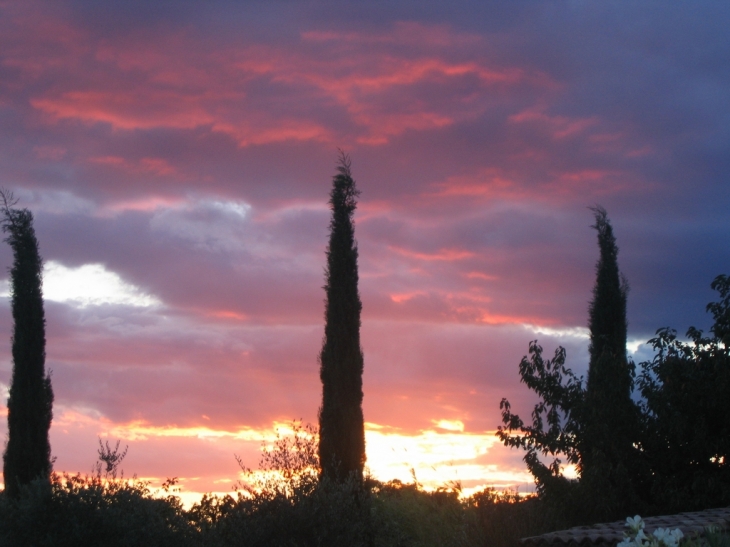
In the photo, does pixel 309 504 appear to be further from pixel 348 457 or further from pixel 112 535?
pixel 348 457

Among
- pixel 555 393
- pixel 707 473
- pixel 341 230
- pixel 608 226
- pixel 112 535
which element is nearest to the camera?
pixel 112 535

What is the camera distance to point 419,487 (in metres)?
16.0

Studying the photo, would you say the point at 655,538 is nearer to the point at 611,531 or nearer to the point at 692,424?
the point at 611,531

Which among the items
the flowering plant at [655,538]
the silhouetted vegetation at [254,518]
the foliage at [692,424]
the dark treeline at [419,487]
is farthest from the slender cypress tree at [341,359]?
the flowering plant at [655,538]

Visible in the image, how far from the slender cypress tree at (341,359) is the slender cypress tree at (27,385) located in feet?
29.6

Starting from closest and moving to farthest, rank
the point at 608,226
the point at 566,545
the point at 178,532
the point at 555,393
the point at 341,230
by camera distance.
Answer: the point at 566,545, the point at 178,532, the point at 555,393, the point at 341,230, the point at 608,226

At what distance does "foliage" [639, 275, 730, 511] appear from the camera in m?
14.8

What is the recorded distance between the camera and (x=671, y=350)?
16672mm

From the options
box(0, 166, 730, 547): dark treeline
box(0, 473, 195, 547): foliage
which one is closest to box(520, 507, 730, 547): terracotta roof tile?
box(0, 166, 730, 547): dark treeline

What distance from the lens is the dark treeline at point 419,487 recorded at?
41.5 ft

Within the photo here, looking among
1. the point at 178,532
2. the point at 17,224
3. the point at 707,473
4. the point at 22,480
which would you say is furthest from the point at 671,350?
the point at 17,224

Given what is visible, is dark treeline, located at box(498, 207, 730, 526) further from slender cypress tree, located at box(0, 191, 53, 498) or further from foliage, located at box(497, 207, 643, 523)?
slender cypress tree, located at box(0, 191, 53, 498)

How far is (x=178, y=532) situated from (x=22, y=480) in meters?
10.9

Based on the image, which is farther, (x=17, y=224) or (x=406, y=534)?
(x=17, y=224)
